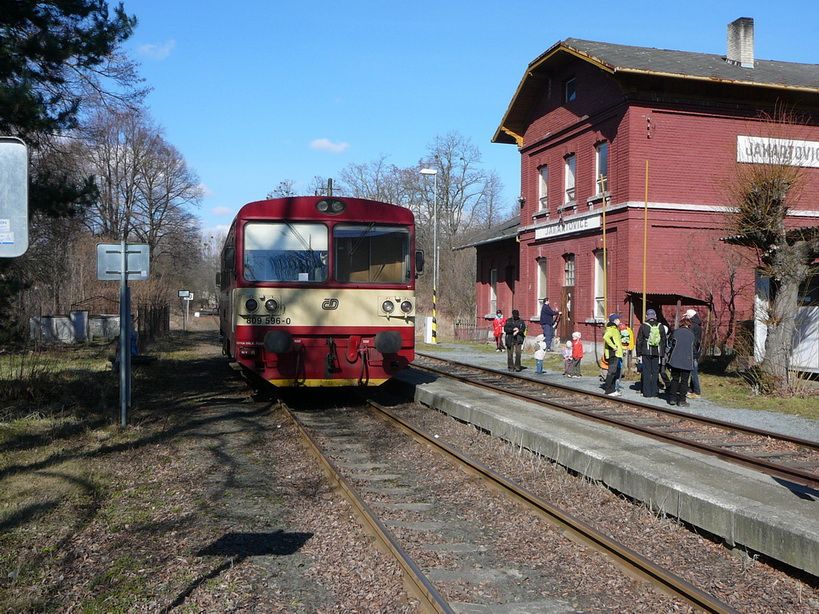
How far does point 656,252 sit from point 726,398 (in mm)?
8583

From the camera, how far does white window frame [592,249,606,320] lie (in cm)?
2365

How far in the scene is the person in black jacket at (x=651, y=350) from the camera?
14.0 m

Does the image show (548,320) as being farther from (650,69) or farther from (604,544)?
(604,544)

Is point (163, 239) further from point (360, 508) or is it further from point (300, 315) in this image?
point (360, 508)

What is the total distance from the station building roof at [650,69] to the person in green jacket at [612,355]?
979 centimetres

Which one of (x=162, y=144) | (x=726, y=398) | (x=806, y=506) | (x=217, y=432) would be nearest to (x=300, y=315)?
(x=217, y=432)

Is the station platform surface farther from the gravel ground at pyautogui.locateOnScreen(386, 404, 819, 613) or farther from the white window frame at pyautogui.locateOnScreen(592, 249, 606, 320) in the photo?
the white window frame at pyautogui.locateOnScreen(592, 249, 606, 320)

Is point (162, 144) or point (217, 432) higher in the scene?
point (162, 144)

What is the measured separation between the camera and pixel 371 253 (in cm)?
1184

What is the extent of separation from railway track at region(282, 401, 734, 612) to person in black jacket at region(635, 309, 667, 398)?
5.47m

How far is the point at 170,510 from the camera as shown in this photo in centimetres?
653

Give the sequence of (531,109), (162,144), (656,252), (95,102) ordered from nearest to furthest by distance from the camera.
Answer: (95,102)
(656,252)
(531,109)
(162,144)

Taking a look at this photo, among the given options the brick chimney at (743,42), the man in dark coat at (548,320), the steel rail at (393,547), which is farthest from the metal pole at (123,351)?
the brick chimney at (743,42)

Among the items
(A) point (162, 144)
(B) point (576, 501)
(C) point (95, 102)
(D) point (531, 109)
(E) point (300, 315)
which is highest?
(A) point (162, 144)
